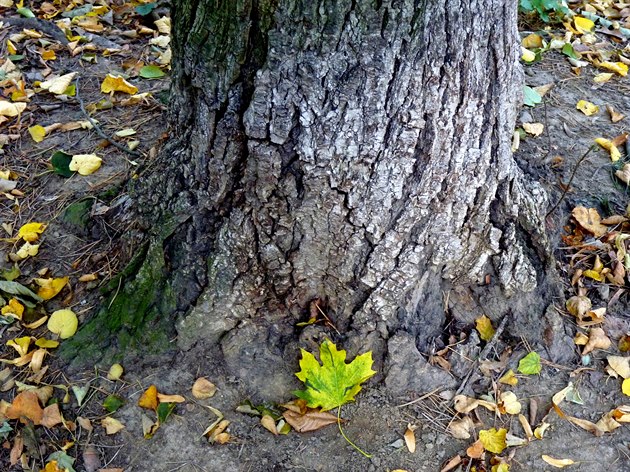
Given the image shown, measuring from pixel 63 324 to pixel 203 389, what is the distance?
1.88 feet

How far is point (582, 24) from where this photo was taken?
379cm

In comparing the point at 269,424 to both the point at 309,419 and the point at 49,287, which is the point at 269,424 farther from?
the point at 49,287

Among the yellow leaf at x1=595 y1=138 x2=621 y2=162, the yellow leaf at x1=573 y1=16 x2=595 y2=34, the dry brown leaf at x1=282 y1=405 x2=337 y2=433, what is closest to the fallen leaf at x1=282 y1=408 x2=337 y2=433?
the dry brown leaf at x1=282 y1=405 x2=337 y2=433

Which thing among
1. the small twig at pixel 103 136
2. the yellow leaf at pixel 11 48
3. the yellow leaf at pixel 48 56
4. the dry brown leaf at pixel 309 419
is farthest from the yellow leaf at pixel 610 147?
the yellow leaf at pixel 11 48

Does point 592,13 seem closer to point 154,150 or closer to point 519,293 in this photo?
point 519,293

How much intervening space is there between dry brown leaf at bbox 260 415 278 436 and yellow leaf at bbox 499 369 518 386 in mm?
772

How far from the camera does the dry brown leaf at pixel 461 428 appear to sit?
2121 millimetres

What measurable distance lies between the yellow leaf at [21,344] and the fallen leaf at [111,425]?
0.41 meters

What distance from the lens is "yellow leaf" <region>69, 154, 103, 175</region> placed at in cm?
286

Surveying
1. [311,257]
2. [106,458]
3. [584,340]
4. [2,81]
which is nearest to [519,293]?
[584,340]

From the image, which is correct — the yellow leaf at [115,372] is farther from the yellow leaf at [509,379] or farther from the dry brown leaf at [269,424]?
the yellow leaf at [509,379]

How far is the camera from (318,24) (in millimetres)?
1713

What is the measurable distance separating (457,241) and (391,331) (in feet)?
1.20

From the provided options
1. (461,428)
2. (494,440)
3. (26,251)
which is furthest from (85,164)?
(494,440)
